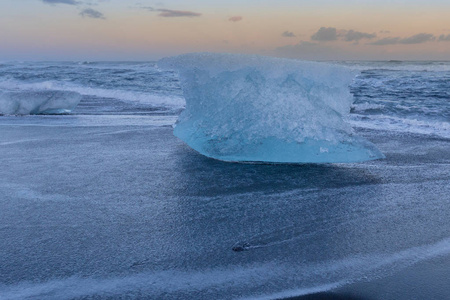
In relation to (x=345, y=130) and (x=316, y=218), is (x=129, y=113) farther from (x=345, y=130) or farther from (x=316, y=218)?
(x=316, y=218)

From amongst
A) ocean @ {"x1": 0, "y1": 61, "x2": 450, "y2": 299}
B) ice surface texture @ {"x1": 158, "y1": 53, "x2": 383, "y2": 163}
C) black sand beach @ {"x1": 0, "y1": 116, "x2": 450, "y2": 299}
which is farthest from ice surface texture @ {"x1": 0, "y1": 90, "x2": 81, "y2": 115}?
ice surface texture @ {"x1": 158, "y1": 53, "x2": 383, "y2": 163}

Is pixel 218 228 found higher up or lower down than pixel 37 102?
lower down

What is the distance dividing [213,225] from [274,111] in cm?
165

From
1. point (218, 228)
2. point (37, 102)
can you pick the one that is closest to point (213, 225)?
point (218, 228)

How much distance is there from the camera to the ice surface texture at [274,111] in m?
3.44

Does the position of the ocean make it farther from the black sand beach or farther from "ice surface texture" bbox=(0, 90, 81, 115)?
"ice surface texture" bbox=(0, 90, 81, 115)

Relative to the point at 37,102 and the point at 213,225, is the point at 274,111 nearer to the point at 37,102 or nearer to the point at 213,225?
the point at 213,225

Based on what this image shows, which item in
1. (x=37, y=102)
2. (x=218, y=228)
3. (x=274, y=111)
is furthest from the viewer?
(x=37, y=102)

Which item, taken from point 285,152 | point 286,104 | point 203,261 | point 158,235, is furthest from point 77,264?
point 286,104

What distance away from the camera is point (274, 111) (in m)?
3.61

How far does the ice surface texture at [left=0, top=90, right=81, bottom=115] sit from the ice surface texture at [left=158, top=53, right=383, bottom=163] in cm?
451

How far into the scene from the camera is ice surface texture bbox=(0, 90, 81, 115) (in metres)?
7.38

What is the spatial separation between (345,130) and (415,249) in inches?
66.2

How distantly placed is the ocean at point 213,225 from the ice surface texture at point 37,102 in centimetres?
341
